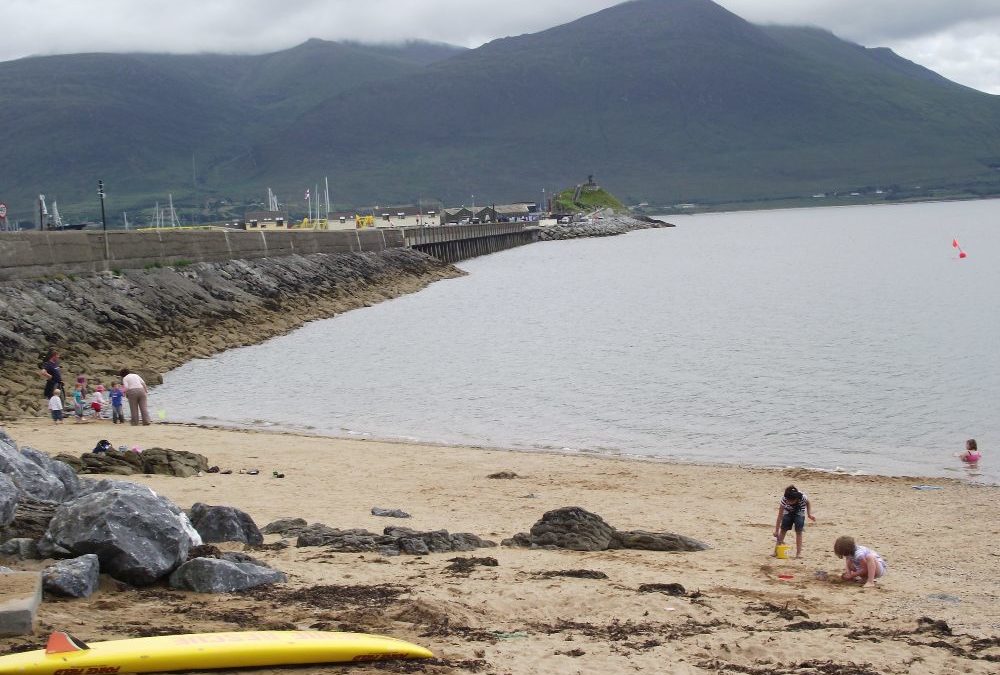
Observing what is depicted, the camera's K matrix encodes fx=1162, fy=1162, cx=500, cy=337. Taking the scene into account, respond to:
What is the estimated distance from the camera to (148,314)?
39375 mm

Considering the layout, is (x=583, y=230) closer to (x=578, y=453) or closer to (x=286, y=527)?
(x=578, y=453)

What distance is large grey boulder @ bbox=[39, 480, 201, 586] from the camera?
10.3 meters

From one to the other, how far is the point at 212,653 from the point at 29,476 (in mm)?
5128

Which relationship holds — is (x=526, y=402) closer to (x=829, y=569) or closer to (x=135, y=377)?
(x=135, y=377)

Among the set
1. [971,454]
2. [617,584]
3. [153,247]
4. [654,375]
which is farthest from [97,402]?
[153,247]

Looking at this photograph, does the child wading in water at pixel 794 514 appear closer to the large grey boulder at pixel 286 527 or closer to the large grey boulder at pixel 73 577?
the large grey boulder at pixel 286 527

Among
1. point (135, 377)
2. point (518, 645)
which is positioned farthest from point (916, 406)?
point (518, 645)

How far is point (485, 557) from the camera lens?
1265 centimetres

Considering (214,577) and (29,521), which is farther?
(29,521)

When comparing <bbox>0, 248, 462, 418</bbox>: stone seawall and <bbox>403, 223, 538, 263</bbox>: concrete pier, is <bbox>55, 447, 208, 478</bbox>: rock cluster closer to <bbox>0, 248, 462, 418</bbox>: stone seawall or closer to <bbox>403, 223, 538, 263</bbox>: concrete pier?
<bbox>0, 248, 462, 418</bbox>: stone seawall

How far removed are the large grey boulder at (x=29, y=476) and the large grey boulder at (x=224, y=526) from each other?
152cm

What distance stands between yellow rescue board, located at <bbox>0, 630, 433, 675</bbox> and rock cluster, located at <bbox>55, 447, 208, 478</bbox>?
9435 millimetres

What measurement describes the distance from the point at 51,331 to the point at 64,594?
2514cm

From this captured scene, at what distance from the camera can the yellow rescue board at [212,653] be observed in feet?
26.3
